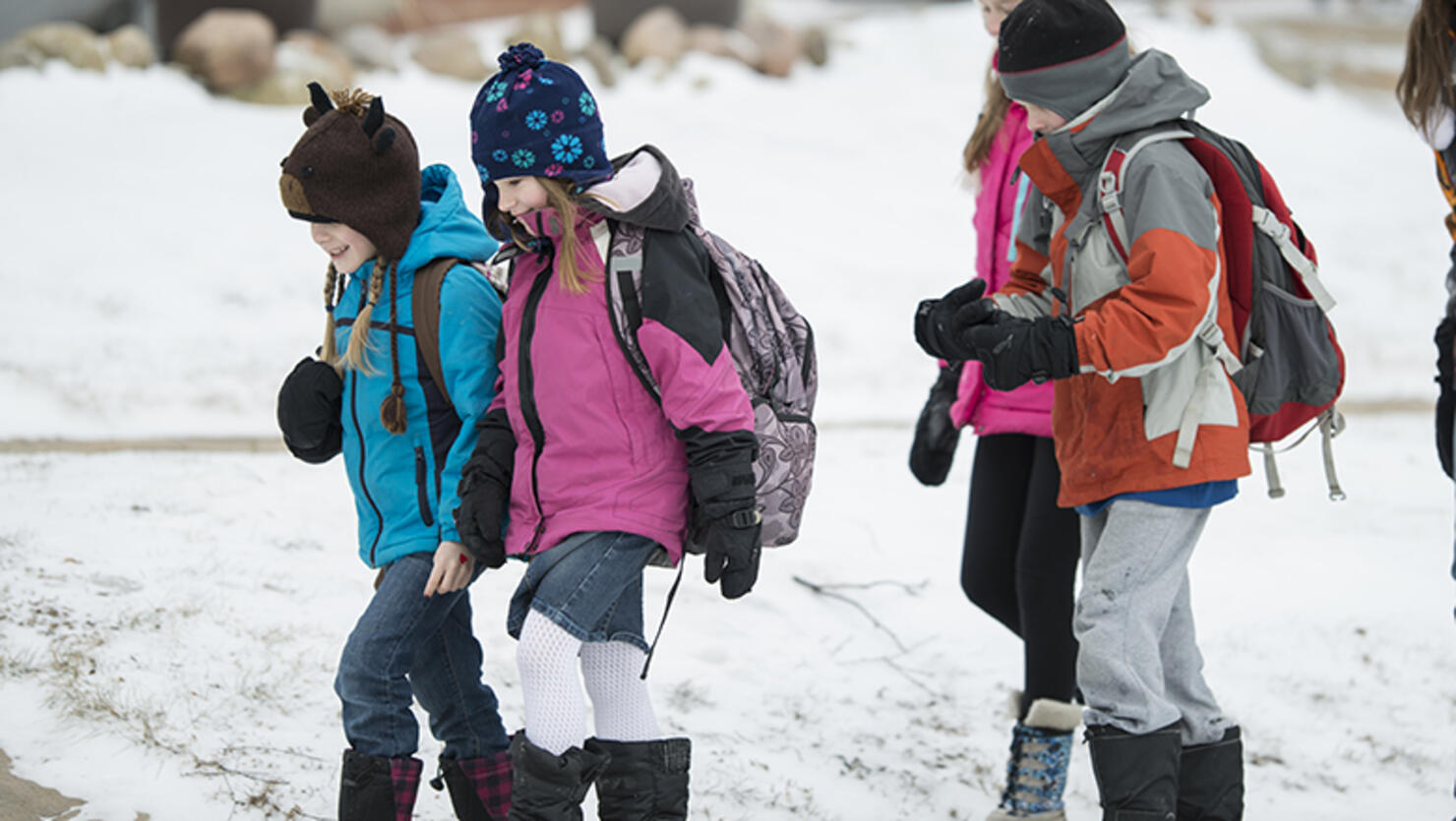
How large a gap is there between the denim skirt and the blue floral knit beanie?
73cm

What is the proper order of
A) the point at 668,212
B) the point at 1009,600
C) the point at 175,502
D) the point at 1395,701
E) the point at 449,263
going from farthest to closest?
the point at 175,502
the point at 1395,701
the point at 1009,600
the point at 449,263
the point at 668,212

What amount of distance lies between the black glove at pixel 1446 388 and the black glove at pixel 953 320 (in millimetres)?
992

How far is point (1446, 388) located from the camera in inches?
115

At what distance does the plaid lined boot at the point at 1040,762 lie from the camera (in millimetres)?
3328

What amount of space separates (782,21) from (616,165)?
16.6 m

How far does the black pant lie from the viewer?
3316 millimetres

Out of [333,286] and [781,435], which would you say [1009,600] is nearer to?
[781,435]

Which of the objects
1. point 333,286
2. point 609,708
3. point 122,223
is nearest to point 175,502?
point 333,286

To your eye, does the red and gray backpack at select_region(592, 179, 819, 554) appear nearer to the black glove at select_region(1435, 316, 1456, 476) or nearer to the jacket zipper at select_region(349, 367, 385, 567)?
the jacket zipper at select_region(349, 367, 385, 567)

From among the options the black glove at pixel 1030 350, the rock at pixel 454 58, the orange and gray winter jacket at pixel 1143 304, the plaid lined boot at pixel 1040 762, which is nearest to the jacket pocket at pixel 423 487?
the black glove at pixel 1030 350

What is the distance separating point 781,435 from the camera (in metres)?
2.82

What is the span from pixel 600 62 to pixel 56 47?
19.3 feet

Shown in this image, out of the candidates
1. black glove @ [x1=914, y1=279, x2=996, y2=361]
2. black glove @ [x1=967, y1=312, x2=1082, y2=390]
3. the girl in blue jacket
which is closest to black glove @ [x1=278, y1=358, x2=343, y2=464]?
the girl in blue jacket

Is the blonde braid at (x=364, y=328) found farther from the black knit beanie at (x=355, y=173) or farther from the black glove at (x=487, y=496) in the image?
the black glove at (x=487, y=496)
